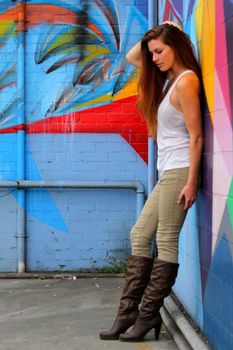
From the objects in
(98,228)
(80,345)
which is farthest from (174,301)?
(98,228)

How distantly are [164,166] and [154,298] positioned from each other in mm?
836

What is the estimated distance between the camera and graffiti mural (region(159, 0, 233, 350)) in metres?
2.82

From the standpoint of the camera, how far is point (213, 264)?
3168mm

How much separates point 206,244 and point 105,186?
2.32m

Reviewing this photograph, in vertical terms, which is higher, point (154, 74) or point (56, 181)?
point (154, 74)

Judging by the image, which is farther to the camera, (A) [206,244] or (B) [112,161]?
(B) [112,161]

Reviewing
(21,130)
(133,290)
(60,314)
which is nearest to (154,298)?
(133,290)

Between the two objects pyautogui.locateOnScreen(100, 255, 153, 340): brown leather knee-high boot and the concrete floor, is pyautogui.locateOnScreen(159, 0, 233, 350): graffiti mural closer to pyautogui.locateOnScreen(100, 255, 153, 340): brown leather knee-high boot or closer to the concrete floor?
pyautogui.locateOnScreen(100, 255, 153, 340): brown leather knee-high boot

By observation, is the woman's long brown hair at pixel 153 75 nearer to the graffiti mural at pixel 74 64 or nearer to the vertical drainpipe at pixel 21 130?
the graffiti mural at pixel 74 64

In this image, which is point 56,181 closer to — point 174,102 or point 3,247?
point 3,247

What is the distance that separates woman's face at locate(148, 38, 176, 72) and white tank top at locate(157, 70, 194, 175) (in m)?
0.14

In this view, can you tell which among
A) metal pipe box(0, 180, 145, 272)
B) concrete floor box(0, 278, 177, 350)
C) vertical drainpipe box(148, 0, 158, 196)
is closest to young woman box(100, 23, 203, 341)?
concrete floor box(0, 278, 177, 350)

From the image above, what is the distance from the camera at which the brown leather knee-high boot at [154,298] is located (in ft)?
11.2

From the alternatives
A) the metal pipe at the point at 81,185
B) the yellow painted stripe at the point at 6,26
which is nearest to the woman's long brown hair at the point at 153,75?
the metal pipe at the point at 81,185
